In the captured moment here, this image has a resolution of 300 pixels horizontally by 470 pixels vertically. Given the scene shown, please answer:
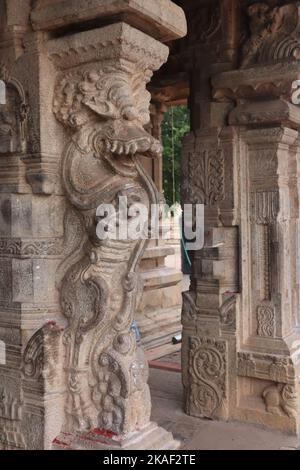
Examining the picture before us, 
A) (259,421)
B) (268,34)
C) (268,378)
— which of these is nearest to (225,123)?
(268,34)

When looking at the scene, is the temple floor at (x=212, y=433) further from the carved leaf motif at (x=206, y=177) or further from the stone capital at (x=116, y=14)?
the stone capital at (x=116, y=14)

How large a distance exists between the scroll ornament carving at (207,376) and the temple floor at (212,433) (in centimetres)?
13

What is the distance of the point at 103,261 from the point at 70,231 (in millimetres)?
272

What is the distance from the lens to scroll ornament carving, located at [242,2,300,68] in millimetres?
4422

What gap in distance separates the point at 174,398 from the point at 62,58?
12.9 feet

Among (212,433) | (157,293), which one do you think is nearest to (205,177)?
(212,433)

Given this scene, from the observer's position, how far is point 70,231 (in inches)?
111

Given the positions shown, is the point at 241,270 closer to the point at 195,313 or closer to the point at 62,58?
the point at 195,313

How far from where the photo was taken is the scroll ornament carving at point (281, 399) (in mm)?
4598

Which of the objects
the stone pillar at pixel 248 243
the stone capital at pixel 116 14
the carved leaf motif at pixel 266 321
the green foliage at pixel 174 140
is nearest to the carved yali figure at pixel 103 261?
the stone capital at pixel 116 14

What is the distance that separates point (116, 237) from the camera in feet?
8.64

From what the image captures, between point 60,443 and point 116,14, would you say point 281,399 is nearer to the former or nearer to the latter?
point 60,443

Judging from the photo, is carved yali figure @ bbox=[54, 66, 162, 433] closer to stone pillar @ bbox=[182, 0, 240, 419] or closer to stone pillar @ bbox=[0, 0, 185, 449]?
stone pillar @ bbox=[0, 0, 185, 449]

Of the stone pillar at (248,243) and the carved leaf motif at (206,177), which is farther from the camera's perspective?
the carved leaf motif at (206,177)
